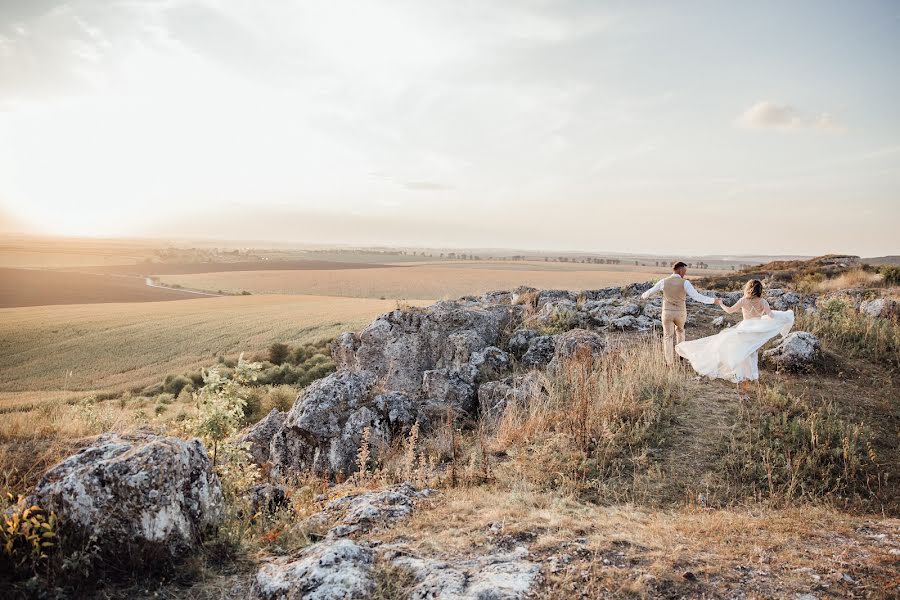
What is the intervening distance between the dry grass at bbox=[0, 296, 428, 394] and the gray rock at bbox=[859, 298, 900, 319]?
31.9 m

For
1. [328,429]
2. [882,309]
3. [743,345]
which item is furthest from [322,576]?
[882,309]

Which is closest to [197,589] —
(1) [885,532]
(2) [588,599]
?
(2) [588,599]

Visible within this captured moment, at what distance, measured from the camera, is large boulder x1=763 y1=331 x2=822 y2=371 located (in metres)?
9.38

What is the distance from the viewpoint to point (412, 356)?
13492 mm

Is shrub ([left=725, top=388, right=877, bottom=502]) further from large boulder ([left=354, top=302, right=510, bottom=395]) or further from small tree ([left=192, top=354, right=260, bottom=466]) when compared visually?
large boulder ([left=354, top=302, right=510, bottom=395])

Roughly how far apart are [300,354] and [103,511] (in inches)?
1158

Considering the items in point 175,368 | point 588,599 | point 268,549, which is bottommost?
point 175,368

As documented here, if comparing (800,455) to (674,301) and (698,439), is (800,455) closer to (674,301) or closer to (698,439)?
(698,439)

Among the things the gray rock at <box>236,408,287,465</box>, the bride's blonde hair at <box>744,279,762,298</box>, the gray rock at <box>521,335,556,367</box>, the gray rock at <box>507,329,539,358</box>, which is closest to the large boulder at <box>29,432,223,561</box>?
the gray rock at <box>236,408,287,465</box>

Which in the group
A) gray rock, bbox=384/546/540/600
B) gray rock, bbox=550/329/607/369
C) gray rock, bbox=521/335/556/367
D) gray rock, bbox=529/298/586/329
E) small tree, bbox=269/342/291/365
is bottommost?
small tree, bbox=269/342/291/365

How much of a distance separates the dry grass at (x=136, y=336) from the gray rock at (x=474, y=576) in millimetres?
27618

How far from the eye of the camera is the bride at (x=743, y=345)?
29.7ft

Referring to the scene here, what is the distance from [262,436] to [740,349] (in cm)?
1025

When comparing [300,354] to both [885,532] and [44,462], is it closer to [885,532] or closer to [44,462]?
[44,462]
